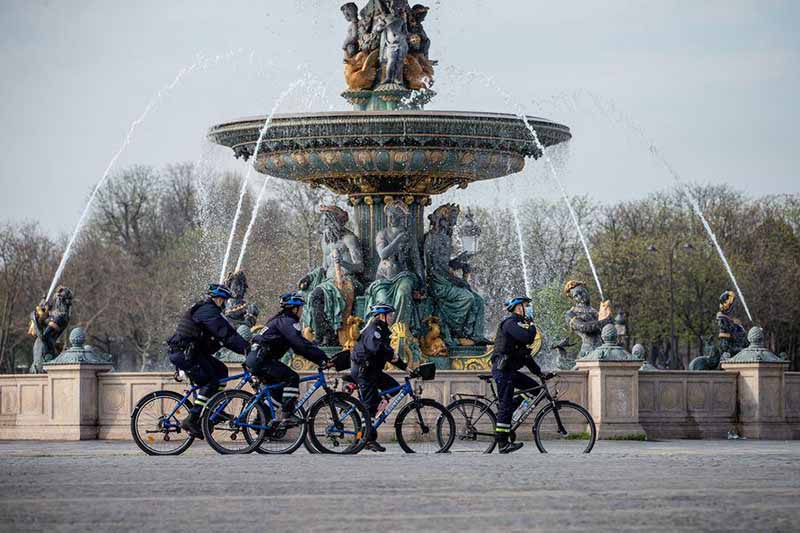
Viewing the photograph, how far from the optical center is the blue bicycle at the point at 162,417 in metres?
22.5

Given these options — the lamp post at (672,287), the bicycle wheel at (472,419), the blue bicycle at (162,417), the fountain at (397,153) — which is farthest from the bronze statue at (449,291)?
the lamp post at (672,287)

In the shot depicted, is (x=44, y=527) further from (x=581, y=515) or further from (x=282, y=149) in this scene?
(x=282, y=149)

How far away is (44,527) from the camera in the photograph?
15234 mm

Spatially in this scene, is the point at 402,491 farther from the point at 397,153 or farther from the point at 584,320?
the point at 584,320

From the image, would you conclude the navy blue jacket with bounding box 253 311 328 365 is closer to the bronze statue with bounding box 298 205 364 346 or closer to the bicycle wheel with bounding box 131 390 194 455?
the bicycle wheel with bounding box 131 390 194 455

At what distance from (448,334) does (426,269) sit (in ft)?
3.37

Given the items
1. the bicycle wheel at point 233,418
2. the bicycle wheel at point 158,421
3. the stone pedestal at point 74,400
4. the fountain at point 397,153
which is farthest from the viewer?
the fountain at point 397,153

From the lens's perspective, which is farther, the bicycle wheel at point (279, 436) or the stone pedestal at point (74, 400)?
the stone pedestal at point (74, 400)

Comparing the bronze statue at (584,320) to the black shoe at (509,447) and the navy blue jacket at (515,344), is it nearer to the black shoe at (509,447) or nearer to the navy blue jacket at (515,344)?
the navy blue jacket at (515,344)

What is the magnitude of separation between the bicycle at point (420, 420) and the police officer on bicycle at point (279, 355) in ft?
3.33

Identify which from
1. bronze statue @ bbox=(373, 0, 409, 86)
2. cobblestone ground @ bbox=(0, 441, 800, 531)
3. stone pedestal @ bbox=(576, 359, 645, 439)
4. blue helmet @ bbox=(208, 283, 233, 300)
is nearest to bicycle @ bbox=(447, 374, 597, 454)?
cobblestone ground @ bbox=(0, 441, 800, 531)

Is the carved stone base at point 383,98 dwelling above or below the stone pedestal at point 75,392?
above

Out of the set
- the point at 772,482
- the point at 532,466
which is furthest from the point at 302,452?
the point at 772,482

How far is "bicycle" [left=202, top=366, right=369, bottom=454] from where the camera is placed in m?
22.3
